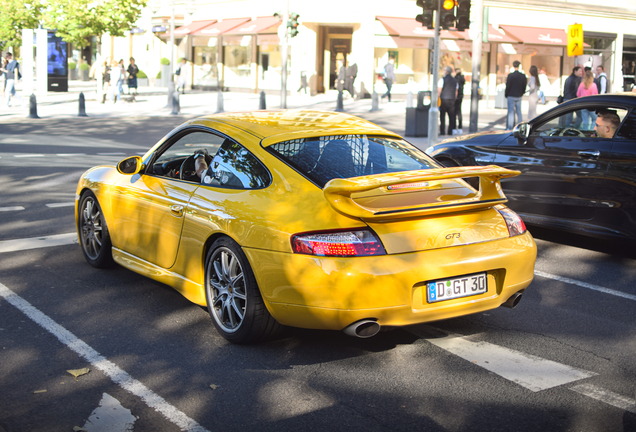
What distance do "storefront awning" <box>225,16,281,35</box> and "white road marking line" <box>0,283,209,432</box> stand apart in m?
33.5

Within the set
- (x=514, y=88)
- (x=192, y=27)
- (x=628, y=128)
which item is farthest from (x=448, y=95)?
(x=192, y=27)

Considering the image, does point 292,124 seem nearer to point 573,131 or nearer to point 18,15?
point 573,131

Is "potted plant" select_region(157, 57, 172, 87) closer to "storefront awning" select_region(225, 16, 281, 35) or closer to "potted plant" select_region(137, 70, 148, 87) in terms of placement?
"potted plant" select_region(137, 70, 148, 87)

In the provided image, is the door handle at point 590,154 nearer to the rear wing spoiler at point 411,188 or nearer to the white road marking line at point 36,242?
the rear wing spoiler at point 411,188

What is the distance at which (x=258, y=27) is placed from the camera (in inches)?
1497

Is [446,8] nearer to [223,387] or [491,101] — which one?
[223,387]

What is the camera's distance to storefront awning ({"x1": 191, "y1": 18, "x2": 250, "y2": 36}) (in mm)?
39938

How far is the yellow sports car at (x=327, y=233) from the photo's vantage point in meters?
4.00

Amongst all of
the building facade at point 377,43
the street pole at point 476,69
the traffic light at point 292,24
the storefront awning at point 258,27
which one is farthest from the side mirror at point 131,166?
the storefront awning at point 258,27

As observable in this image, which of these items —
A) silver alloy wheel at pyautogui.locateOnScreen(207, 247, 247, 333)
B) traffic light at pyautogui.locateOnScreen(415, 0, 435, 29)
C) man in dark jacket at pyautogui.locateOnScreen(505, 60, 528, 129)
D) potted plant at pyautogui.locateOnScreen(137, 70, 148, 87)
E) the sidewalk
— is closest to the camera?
silver alloy wheel at pyautogui.locateOnScreen(207, 247, 247, 333)

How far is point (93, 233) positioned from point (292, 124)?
7.63 feet

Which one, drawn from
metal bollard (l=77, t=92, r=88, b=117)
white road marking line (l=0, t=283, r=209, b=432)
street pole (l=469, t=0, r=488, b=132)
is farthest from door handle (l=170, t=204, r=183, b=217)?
metal bollard (l=77, t=92, r=88, b=117)

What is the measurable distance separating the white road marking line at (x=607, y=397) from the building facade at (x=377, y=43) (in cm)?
3200

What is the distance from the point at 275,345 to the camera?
4570 millimetres
